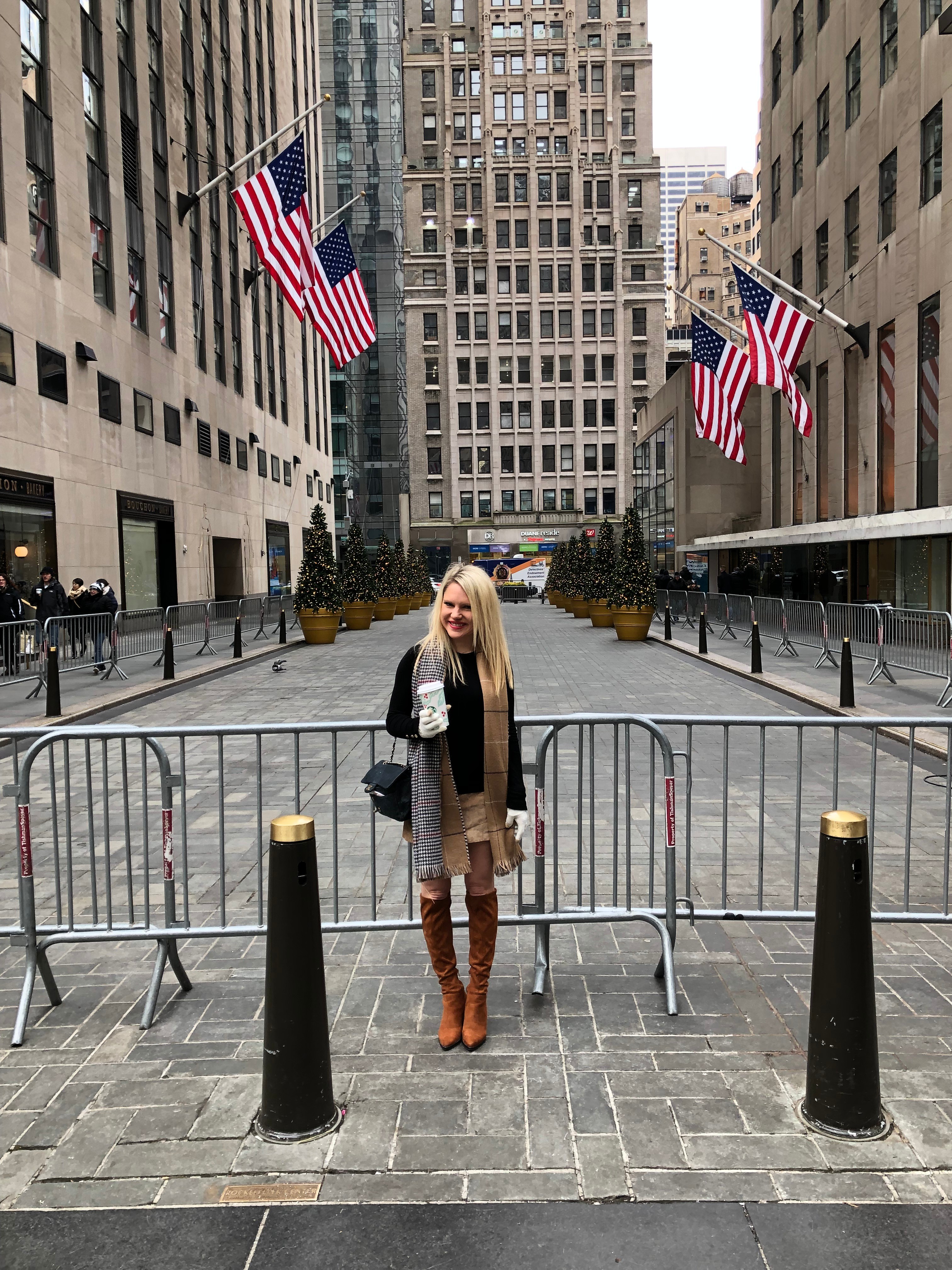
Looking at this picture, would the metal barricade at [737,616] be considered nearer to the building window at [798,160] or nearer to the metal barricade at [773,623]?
the metal barricade at [773,623]

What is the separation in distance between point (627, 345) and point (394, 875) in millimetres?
79003

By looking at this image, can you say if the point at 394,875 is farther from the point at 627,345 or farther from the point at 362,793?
the point at 627,345

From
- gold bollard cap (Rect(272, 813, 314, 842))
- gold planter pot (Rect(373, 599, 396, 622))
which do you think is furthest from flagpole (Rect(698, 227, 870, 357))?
gold planter pot (Rect(373, 599, 396, 622))

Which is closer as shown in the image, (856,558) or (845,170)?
(856,558)

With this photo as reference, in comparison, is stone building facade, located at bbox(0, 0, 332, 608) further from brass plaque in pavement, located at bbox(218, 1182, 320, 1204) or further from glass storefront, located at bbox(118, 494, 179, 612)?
brass plaque in pavement, located at bbox(218, 1182, 320, 1204)

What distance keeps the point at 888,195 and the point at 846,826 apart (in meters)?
26.2

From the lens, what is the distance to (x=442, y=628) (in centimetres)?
380

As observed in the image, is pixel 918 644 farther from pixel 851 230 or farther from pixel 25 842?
pixel 851 230

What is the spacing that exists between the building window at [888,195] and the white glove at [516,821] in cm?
2486

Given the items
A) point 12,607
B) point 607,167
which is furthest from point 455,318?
point 12,607

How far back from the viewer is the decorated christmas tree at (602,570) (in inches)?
1270

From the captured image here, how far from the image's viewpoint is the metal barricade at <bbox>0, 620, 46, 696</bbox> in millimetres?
14969

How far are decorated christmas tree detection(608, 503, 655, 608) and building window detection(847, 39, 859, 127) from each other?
13025 millimetres

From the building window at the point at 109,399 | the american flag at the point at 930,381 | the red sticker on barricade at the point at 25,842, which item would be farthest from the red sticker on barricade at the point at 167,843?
the building window at the point at 109,399
